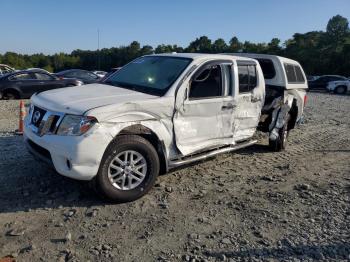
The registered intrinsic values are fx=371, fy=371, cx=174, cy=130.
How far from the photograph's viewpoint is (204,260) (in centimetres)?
335

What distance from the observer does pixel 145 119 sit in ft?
14.8

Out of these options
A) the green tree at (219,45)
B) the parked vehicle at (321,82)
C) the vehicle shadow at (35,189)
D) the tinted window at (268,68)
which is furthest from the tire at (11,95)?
the green tree at (219,45)

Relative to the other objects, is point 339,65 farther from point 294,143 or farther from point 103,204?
point 103,204

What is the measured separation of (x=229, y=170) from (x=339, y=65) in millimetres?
47310

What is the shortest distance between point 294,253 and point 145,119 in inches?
87.0

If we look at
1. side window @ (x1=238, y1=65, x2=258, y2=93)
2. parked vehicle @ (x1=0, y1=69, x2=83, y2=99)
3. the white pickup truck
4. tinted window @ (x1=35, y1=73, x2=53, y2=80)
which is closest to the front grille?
the white pickup truck

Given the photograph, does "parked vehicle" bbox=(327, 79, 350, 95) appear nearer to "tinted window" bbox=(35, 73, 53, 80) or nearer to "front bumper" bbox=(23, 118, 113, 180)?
"tinted window" bbox=(35, 73, 53, 80)

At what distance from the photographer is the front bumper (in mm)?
3975

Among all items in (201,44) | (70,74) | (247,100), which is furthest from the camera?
(201,44)

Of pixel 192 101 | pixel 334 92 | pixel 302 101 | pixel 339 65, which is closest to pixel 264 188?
pixel 192 101

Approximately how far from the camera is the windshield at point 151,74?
16.3 feet

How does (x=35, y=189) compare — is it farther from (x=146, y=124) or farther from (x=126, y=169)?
(x=146, y=124)

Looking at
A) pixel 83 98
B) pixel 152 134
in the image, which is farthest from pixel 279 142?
pixel 83 98

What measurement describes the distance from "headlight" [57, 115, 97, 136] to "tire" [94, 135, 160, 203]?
0.37 meters
